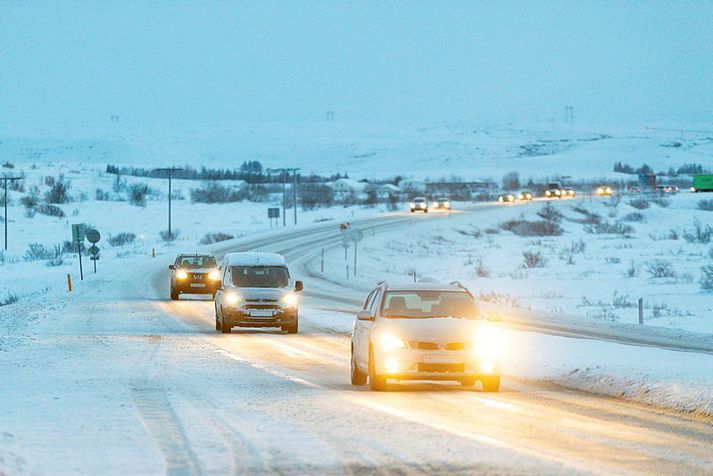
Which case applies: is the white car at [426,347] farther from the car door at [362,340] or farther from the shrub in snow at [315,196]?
the shrub in snow at [315,196]

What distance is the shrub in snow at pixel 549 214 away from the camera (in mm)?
116812

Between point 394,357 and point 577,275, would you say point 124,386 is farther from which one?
point 577,275

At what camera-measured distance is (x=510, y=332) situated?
98.2 feet

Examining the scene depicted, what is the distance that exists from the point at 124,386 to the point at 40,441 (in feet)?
19.2

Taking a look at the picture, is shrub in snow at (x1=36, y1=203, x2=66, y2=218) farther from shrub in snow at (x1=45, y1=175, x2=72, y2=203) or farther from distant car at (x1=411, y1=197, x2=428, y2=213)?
distant car at (x1=411, y1=197, x2=428, y2=213)

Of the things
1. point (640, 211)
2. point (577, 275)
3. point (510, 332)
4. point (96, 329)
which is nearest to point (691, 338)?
point (510, 332)

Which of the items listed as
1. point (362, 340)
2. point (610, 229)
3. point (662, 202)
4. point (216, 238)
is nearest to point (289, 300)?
point (362, 340)

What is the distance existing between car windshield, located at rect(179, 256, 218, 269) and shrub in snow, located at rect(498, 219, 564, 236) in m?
58.8

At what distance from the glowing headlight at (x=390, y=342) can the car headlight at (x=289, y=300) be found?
1385cm

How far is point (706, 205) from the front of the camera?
128m

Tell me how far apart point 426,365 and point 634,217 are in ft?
334

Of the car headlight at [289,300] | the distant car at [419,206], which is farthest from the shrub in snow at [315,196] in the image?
the car headlight at [289,300]

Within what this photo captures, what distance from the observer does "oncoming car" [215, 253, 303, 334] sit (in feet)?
102

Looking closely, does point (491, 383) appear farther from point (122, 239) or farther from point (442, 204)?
point (442, 204)
